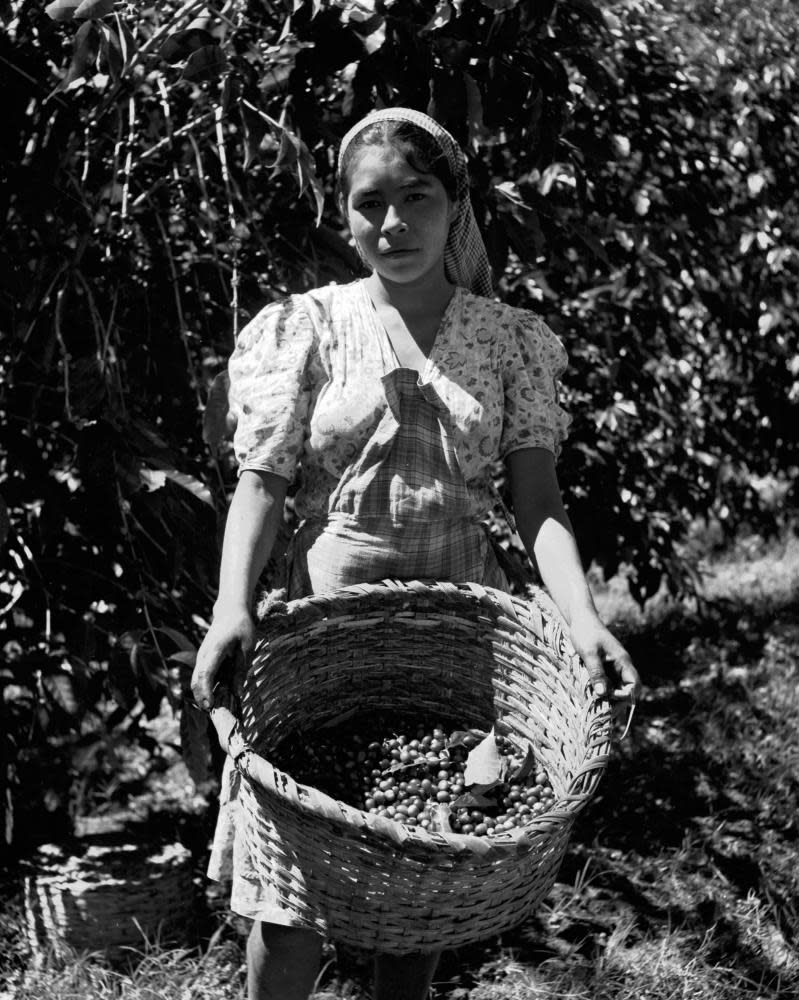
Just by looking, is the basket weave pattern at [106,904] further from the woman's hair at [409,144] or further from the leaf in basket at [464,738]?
the woman's hair at [409,144]

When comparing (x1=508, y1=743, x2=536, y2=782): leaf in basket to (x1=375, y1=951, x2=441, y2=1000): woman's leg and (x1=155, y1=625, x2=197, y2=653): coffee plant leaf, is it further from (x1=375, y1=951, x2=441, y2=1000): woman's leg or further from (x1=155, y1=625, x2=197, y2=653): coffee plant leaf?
(x1=155, y1=625, x2=197, y2=653): coffee plant leaf

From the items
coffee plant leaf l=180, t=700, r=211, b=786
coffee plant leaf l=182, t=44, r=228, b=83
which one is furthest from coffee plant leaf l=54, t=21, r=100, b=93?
coffee plant leaf l=180, t=700, r=211, b=786

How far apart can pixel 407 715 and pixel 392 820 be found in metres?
0.43

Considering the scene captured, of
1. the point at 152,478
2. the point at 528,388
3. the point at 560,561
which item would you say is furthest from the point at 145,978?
the point at 528,388

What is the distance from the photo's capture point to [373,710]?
1837mm

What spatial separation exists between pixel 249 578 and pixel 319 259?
2.95ft

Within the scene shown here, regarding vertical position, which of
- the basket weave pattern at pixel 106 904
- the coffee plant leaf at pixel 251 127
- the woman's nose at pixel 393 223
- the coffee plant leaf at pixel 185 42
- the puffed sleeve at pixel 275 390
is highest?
the coffee plant leaf at pixel 185 42

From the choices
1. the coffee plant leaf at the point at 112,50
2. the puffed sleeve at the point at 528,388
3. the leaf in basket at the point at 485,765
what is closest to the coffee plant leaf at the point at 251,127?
the coffee plant leaf at the point at 112,50

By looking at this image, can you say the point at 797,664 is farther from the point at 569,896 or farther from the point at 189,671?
the point at 189,671

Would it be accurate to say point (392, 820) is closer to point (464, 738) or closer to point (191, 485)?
point (464, 738)

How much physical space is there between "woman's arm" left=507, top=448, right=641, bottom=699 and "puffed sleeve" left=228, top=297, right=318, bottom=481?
0.33m

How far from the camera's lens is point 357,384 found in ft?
5.57

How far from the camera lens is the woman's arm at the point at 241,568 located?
4.93 feet

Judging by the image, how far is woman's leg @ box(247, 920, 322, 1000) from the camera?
65.2 inches
